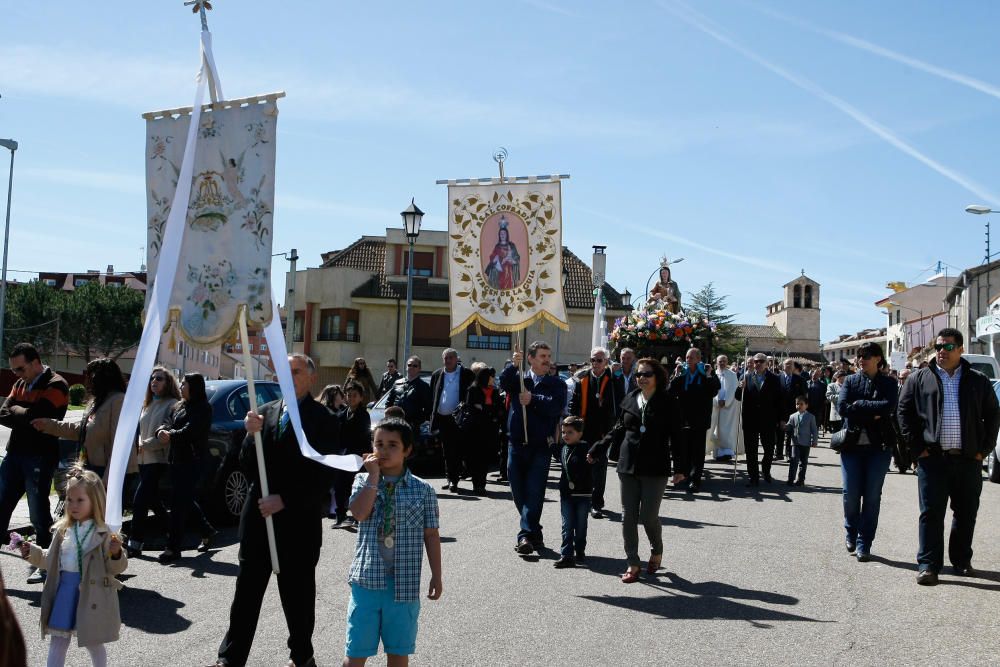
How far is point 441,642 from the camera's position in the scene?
245 inches

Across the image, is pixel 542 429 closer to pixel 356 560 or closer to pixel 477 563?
pixel 477 563

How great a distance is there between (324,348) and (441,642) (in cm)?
4584

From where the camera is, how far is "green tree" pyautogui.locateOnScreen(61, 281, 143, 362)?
240 ft

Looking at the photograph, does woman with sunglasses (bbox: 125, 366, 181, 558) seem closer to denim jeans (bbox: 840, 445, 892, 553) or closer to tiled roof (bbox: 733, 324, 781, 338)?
denim jeans (bbox: 840, 445, 892, 553)

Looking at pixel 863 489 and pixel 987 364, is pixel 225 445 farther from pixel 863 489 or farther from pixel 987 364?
pixel 987 364

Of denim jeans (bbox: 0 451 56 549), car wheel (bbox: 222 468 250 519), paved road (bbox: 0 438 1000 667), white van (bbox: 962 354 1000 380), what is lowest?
paved road (bbox: 0 438 1000 667)

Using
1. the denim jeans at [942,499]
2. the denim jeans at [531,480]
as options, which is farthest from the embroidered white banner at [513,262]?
the denim jeans at [942,499]

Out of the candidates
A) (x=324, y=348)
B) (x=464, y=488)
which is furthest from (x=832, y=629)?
(x=324, y=348)

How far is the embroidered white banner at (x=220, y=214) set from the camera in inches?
223

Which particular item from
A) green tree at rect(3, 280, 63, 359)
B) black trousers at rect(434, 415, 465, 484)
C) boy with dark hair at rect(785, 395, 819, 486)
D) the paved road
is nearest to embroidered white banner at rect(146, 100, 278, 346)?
the paved road

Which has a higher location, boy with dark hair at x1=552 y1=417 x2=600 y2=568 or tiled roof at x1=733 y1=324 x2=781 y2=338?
tiled roof at x1=733 y1=324 x2=781 y2=338

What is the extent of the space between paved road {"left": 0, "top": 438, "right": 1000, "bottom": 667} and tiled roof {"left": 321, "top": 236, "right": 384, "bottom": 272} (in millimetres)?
43682

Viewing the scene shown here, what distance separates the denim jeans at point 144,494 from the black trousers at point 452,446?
5615mm

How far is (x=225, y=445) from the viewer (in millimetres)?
10555
